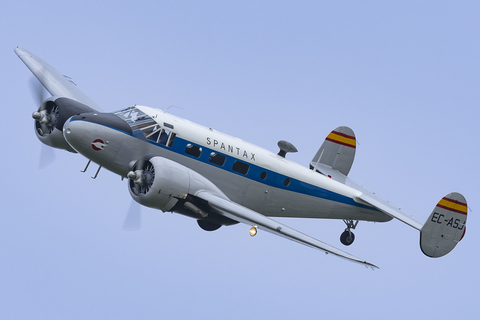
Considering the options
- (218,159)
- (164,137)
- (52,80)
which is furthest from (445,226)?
(52,80)

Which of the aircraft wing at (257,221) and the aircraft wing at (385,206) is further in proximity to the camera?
the aircraft wing at (385,206)

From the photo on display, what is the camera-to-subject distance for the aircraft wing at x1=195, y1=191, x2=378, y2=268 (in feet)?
64.5

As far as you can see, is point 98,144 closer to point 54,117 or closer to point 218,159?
point 54,117

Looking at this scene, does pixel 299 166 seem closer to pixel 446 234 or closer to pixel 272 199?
pixel 272 199

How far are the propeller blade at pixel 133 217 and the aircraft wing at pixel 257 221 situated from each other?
176cm

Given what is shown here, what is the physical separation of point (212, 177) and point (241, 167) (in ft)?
3.34

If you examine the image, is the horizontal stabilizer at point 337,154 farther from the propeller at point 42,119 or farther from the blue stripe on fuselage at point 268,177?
the propeller at point 42,119

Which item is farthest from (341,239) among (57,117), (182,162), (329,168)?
(57,117)

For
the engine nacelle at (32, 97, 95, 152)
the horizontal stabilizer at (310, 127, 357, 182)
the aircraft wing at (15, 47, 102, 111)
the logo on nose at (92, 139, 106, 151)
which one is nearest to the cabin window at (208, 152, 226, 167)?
the logo on nose at (92, 139, 106, 151)

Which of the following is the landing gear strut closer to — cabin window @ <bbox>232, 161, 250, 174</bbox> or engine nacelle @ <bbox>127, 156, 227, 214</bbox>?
cabin window @ <bbox>232, 161, 250, 174</bbox>

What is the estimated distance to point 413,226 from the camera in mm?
22984

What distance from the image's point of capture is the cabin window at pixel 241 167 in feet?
73.5

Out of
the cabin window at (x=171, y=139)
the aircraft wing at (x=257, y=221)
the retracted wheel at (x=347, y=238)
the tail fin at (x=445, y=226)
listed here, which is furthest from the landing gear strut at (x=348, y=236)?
the cabin window at (x=171, y=139)

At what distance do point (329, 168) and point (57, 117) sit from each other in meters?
9.29
